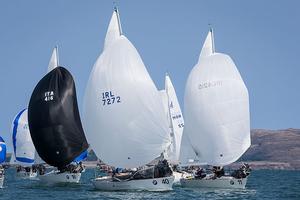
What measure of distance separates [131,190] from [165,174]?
2690mm

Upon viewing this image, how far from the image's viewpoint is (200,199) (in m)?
43.8

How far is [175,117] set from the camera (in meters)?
73.0

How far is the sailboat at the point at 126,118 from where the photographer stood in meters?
45.2

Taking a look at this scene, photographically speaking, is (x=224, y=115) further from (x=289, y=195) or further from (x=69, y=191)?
(x=69, y=191)

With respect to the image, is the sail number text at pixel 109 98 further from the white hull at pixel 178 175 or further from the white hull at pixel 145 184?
the white hull at pixel 178 175

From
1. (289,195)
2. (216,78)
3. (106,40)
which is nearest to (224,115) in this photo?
(216,78)

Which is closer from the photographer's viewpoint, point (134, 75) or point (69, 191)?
point (134, 75)

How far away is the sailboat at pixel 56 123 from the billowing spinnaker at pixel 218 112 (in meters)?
10.1

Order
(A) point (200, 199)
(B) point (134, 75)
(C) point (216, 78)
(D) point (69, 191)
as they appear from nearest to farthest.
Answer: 1. (A) point (200, 199)
2. (B) point (134, 75)
3. (D) point (69, 191)
4. (C) point (216, 78)

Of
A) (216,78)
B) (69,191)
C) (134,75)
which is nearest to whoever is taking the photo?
(134,75)

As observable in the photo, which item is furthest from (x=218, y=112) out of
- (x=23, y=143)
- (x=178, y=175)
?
(x=23, y=143)

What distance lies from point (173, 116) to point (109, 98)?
27.1 m

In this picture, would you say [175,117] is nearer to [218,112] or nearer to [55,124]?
[218,112]

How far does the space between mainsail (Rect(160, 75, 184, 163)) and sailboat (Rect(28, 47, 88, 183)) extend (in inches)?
554
